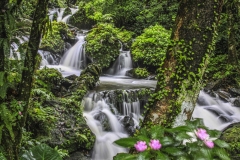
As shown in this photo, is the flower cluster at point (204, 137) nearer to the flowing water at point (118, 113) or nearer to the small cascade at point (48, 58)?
the flowing water at point (118, 113)

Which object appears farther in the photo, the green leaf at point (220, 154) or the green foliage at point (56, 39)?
the green foliage at point (56, 39)

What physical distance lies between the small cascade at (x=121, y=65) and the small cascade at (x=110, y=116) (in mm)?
3667

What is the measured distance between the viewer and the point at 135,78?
10.6 metres

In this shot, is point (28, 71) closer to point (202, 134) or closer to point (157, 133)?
point (157, 133)

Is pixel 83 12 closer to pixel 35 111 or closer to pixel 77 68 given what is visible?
pixel 77 68

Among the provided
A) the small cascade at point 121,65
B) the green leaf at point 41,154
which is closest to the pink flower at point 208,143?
the green leaf at point 41,154

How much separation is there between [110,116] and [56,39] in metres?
6.32

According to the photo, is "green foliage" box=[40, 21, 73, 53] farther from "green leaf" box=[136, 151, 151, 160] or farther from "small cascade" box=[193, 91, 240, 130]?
"green leaf" box=[136, 151, 151, 160]

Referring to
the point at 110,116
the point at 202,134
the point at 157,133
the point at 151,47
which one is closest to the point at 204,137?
the point at 202,134

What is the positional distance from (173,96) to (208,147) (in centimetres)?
87

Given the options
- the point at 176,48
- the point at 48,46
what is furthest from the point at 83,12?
the point at 176,48

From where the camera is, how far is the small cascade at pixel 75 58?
1123 cm

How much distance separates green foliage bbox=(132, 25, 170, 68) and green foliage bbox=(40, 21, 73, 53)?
3.44 m

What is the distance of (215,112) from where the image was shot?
7.68 metres
